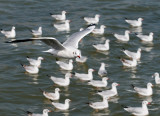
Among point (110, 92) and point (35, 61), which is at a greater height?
point (35, 61)

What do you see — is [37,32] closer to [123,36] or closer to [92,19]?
[92,19]

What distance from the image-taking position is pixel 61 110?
69.1 ft

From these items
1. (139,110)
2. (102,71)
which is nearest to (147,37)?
(102,71)

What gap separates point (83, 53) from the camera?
28.0 meters

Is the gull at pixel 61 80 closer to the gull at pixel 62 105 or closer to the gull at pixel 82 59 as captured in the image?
the gull at pixel 62 105

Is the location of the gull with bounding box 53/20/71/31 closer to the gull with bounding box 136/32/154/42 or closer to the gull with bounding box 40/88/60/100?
the gull with bounding box 136/32/154/42

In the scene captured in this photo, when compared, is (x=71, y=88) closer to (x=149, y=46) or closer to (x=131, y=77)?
(x=131, y=77)

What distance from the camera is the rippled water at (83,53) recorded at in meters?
22.0

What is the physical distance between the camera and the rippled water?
22.0m

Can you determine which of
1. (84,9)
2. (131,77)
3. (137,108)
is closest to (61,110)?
(137,108)

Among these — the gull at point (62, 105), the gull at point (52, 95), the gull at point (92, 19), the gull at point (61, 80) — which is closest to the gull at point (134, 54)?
the gull at point (61, 80)

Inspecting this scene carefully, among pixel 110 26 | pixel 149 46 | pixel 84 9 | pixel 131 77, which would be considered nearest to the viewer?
pixel 131 77

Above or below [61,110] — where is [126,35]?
above

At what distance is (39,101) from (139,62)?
7448 mm
